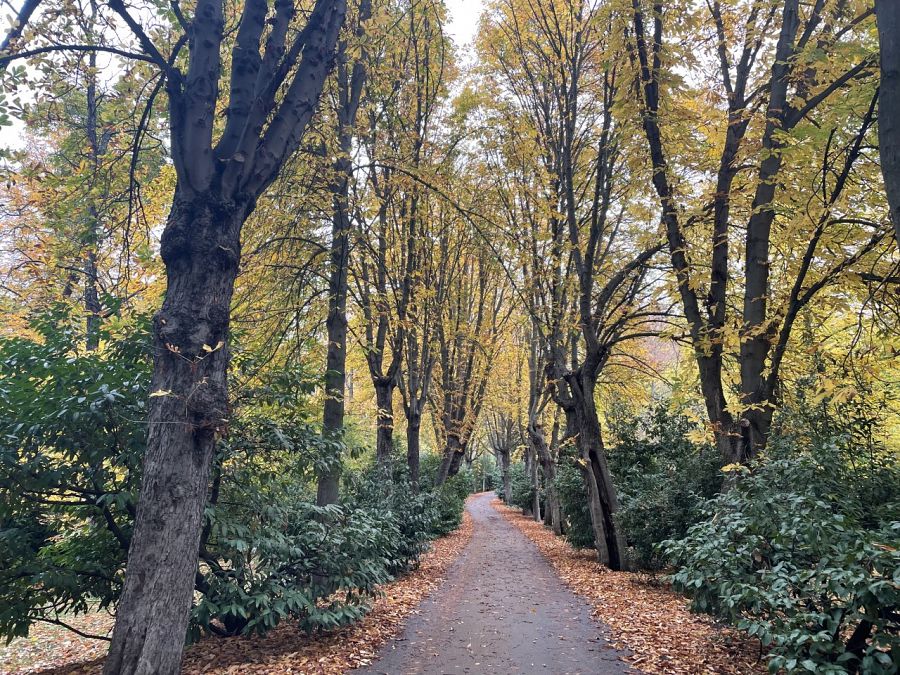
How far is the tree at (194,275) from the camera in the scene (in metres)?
3.05

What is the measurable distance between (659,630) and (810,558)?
264 centimetres

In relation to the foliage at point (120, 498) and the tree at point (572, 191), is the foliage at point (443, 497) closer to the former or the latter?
the tree at point (572, 191)

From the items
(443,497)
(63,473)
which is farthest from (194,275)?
(443,497)

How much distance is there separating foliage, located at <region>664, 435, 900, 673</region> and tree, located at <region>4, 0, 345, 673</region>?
3.80m

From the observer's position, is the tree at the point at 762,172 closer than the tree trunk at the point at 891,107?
No

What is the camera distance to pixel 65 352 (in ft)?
16.6

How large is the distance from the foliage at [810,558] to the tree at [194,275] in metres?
3.80

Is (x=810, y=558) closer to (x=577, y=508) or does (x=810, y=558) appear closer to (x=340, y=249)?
(x=340, y=249)

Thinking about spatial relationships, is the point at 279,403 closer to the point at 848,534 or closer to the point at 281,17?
the point at 281,17

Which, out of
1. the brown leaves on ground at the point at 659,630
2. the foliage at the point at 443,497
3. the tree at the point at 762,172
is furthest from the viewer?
the foliage at the point at 443,497

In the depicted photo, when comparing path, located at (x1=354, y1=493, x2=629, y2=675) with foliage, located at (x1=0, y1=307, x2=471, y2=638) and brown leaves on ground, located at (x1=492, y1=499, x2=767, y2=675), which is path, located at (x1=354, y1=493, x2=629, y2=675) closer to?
brown leaves on ground, located at (x1=492, y1=499, x2=767, y2=675)

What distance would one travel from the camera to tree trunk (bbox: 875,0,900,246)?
2.68 meters

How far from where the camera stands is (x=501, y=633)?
6.06 metres

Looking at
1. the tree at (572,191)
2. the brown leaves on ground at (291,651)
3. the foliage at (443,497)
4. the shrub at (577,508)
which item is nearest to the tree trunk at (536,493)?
the foliage at (443,497)
